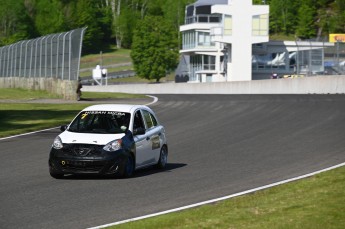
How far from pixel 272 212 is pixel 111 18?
182 meters

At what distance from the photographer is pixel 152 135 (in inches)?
766

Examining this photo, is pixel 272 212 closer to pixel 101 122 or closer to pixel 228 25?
pixel 101 122

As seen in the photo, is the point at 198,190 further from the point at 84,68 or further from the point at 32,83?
the point at 84,68

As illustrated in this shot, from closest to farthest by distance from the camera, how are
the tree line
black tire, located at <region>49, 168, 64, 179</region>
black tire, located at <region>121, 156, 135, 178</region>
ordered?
black tire, located at <region>49, 168, 64, 179</region> < black tire, located at <region>121, 156, 135, 178</region> < the tree line

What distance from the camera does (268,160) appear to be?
69.2ft

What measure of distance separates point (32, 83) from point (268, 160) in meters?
45.8

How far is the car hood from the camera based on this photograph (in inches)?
699

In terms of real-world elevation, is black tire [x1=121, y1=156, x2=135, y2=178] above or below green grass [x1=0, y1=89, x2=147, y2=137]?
above

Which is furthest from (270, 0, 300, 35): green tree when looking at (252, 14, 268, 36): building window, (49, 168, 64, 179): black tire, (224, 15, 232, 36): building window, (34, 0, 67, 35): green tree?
(49, 168, 64, 179): black tire

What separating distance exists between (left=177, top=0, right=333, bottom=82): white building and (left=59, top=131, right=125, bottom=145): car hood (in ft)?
243

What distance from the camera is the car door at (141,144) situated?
61.1ft

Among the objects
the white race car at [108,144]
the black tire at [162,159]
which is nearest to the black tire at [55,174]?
the white race car at [108,144]

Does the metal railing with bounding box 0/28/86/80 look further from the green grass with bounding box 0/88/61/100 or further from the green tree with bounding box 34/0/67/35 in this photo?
the green tree with bounding box 34/0/67/35

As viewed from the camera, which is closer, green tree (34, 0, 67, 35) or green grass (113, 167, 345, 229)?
green grass (113, 167, 345, 229)
